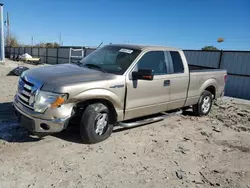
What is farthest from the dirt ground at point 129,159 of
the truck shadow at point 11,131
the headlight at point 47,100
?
the headlight at point 47,100

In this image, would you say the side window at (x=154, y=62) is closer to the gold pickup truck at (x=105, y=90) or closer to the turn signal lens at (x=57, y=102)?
the gold pickup truck at (x=105, y=90)

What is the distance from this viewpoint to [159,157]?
3994 millimetres

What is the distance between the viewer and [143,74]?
431 centimetres

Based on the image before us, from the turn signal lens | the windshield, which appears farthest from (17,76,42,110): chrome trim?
the windshield

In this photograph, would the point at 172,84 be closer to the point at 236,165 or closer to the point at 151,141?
the point at 151,141

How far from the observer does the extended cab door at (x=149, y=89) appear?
4.54m

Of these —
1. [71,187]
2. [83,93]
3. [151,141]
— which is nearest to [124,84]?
[83,93]

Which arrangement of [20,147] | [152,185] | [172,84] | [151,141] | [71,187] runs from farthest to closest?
[172,84], [151,141], [20,147], [152,185], [71,187]

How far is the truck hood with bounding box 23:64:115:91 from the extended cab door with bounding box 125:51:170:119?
1.96 ft

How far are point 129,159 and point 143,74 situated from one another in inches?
61.6

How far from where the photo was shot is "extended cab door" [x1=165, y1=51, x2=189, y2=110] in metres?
5.37

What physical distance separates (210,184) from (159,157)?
970mm

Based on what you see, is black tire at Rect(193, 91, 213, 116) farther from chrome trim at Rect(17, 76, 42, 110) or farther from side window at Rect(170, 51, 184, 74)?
chrome trim at Rect(17, 76, 42, 110)

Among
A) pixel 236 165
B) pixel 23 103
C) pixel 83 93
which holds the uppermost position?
pixel 83 93
